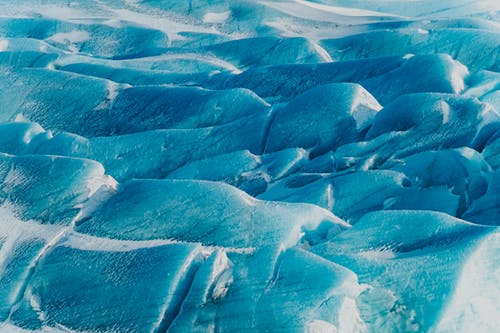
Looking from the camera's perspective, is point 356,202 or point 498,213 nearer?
point 498,213

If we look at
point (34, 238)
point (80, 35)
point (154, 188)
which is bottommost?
point (80, 35)

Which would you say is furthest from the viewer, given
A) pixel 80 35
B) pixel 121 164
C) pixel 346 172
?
pixel 80 35

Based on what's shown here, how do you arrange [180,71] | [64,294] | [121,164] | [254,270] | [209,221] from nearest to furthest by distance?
1. [254,270]
2. [64,294]
3. [209,221]
4. [121,164]
5. [180,71]

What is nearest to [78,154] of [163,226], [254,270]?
[163,226]

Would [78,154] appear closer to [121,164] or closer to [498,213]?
[121,164]

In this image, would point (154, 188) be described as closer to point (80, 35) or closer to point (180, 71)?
point (180, 71)

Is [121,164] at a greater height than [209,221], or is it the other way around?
[209,221]
